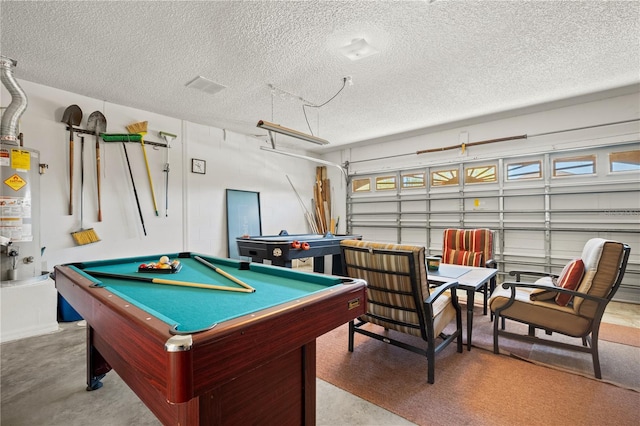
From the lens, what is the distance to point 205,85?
11.8ft

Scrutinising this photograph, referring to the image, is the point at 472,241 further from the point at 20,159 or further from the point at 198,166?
the point at 20,159

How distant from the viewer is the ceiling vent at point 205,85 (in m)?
3.44

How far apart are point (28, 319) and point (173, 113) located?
3.14 m

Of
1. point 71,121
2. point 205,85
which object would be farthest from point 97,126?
point 205,85

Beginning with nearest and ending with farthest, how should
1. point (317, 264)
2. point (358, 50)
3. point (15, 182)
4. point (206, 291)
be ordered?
point (206, 291) → point (358, 50) → point (15, 182) → point (317, 264)

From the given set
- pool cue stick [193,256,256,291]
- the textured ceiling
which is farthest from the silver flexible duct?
pool cue stick [193,256,256,291]

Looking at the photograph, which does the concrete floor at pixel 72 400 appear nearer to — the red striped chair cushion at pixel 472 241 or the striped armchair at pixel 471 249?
the striped armchair at pixel 471 249

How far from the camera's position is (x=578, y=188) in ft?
14.2

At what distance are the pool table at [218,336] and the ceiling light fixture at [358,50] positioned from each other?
7.06 feet

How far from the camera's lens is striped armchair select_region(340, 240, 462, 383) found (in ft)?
6.87

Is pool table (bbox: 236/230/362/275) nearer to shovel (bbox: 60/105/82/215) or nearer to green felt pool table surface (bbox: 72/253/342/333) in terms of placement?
green felt pool table surface (bbox: 72/253/342/333)

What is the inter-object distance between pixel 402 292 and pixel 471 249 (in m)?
2.26

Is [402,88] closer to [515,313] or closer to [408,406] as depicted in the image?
[515,313]

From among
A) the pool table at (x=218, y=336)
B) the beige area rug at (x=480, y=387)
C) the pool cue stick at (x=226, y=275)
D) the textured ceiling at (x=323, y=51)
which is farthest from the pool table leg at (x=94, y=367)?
the textured ceiling at (x=323, y=51)
